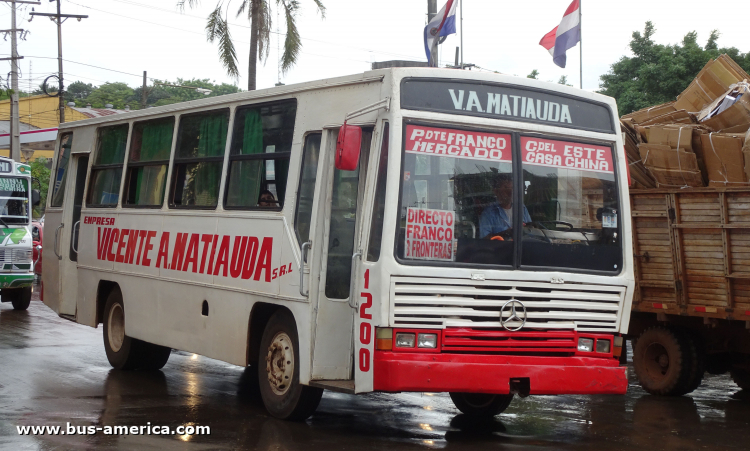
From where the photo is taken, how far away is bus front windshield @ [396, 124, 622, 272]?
6836 millimetres

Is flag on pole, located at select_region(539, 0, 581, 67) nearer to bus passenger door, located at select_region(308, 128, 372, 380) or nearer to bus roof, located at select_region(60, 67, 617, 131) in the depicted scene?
bus roof, located at select_region(60, 67, 617, 131)

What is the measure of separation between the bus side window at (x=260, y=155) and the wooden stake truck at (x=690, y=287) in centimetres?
433

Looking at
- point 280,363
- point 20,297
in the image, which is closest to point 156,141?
point 280,363

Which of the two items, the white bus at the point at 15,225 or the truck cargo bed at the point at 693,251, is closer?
the truck cargo bed at the point at 693,251

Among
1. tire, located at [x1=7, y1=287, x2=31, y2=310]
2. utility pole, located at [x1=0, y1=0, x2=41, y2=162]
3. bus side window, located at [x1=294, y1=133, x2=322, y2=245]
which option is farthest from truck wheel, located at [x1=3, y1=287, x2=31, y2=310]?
utility pole, located at [x1=0, y1=0, x2=41, y2=162]

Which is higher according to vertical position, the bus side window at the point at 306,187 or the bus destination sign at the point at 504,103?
the bus destination sign at the point at 504,103

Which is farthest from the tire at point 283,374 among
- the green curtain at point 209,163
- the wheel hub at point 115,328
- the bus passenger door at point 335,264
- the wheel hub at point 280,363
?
the wheel hub at point 115,328

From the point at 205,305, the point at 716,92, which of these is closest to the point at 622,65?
the point at 716,92

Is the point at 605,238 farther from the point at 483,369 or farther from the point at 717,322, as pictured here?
the point at 717,322

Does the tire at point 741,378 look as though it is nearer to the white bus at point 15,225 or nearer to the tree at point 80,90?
the white bus at point 15,225

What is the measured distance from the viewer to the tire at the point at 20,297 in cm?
1805

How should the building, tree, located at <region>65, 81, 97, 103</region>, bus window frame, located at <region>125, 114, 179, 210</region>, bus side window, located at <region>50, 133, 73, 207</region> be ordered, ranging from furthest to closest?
1. tree, located at <region>65, 81, 97, 103</region>
2. the building
3. bus side window, located at <region>50, 133, 73, 207</region>
4. bus window frame, located at <region>125, 114, 179, 210</region>

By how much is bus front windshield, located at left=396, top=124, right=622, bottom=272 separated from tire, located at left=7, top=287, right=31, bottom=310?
13.4 meters

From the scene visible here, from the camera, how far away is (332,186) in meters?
7.55
